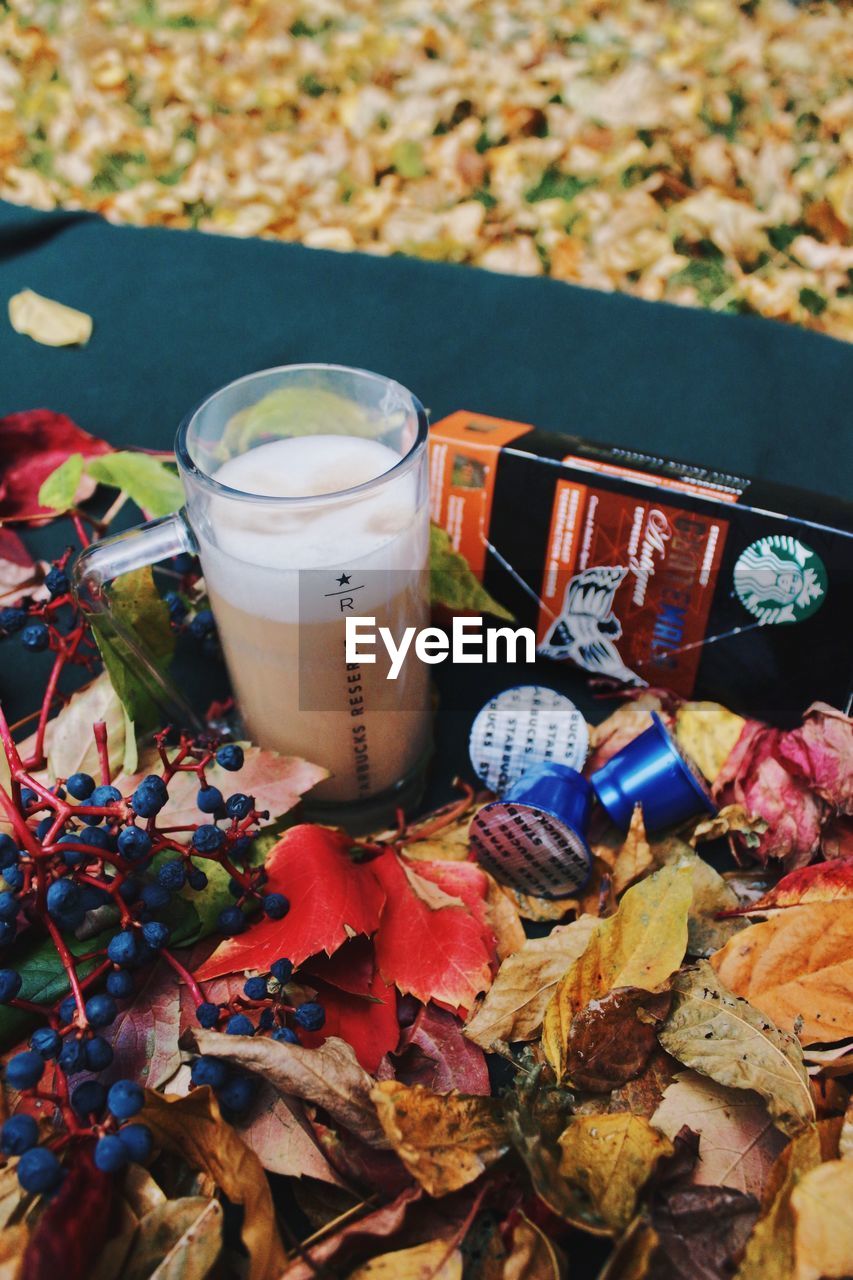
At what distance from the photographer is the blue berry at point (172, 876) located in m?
0.60

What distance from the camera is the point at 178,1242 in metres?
0.52

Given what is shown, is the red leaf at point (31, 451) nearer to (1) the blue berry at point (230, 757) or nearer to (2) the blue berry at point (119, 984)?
(1) the blue berry at point (230, 757)

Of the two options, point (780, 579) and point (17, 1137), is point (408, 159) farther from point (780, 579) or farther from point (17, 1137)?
point (17, 1137)

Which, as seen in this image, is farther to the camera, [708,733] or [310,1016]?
[708,733]

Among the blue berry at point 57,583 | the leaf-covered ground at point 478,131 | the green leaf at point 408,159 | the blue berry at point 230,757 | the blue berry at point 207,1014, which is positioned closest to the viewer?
the blue berry at point 207,1014

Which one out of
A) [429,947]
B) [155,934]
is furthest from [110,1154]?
[429,947]

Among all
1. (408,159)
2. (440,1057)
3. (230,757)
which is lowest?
(440,1057)

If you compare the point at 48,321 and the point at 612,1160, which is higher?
the point at 48,321

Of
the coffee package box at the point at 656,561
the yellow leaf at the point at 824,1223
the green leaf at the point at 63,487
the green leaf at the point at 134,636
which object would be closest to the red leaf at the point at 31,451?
the green leaf at the point at 63,487

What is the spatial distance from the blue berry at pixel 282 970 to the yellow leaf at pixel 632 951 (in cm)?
16

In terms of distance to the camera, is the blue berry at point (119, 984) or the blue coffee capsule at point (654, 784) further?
the blue coffee capsule at point (654, 784)

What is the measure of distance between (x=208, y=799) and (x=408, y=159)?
1446 millimetres

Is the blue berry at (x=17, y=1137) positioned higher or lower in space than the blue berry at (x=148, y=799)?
lower

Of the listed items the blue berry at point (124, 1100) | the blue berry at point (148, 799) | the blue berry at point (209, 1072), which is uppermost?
the blue berry at point (148, 799)
